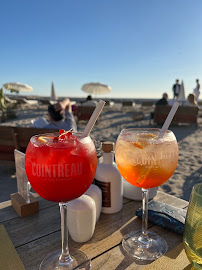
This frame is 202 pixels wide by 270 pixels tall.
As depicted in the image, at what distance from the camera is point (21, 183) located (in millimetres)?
1238

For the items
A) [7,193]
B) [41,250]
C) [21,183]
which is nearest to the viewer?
[41,250]

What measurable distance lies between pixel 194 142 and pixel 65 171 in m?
6.82

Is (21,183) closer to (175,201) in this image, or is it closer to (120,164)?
(120,164)

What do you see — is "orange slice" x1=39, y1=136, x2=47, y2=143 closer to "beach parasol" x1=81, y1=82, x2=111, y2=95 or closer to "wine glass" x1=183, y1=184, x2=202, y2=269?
"wine glass" x1=183, y1=184, x2=202, y2=269

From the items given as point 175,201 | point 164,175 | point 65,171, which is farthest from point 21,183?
point 175,201

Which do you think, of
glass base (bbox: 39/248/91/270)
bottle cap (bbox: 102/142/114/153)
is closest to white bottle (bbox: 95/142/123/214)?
bottle cap (bbox: 102/142/114/153)

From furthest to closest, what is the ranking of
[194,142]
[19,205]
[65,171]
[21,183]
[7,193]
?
[194,142], [7,193], [21,183], [19,205], [65,171]

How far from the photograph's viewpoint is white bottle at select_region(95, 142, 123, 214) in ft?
3.76

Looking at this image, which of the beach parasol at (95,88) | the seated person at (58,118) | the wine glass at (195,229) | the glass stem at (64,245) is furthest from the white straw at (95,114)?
the beach parasol at (95,88)

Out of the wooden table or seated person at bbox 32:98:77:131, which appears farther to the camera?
seated person at bbox 32:98:77:131

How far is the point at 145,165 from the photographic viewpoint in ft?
2.97

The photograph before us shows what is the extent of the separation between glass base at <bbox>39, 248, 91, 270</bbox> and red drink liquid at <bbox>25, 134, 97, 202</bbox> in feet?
0.77

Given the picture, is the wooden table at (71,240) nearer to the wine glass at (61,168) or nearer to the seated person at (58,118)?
the wine glass at (61,168)

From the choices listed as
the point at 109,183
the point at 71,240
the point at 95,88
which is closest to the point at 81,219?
the point at 71,240
